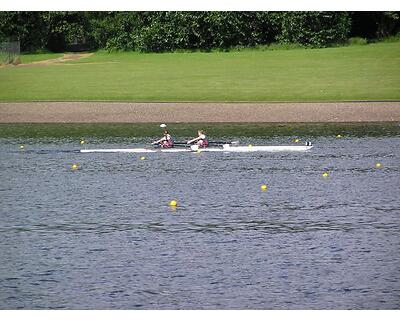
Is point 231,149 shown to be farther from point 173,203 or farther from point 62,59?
point 62,59

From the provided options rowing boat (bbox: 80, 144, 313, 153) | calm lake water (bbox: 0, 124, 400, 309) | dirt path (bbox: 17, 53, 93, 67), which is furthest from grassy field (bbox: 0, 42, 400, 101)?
rowing boat (bbox: 80, 144, 313, 153)

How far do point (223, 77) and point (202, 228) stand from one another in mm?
47558

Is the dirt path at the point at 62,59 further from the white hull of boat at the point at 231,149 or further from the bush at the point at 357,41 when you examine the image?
the white hull of boat at the point at 231,149

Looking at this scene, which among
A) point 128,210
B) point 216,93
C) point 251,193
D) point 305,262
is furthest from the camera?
point 216,93

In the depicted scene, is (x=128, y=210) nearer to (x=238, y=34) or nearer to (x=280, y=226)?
(x=280, y=226)

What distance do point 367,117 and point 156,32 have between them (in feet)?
128

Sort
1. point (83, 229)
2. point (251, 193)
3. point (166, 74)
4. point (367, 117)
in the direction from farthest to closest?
point (166, 74), point (367, 117), point (251, 193), point (83, 229)

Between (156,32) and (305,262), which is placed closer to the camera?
(305,262)

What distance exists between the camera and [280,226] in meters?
30.7

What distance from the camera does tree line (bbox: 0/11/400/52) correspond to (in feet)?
304

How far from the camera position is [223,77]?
76812mm

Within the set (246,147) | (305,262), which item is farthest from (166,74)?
(305,262)

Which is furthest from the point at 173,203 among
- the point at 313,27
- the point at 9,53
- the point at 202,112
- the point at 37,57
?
the point at 37,57

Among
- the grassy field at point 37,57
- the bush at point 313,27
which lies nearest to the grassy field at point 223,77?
the bush at point 313,27
